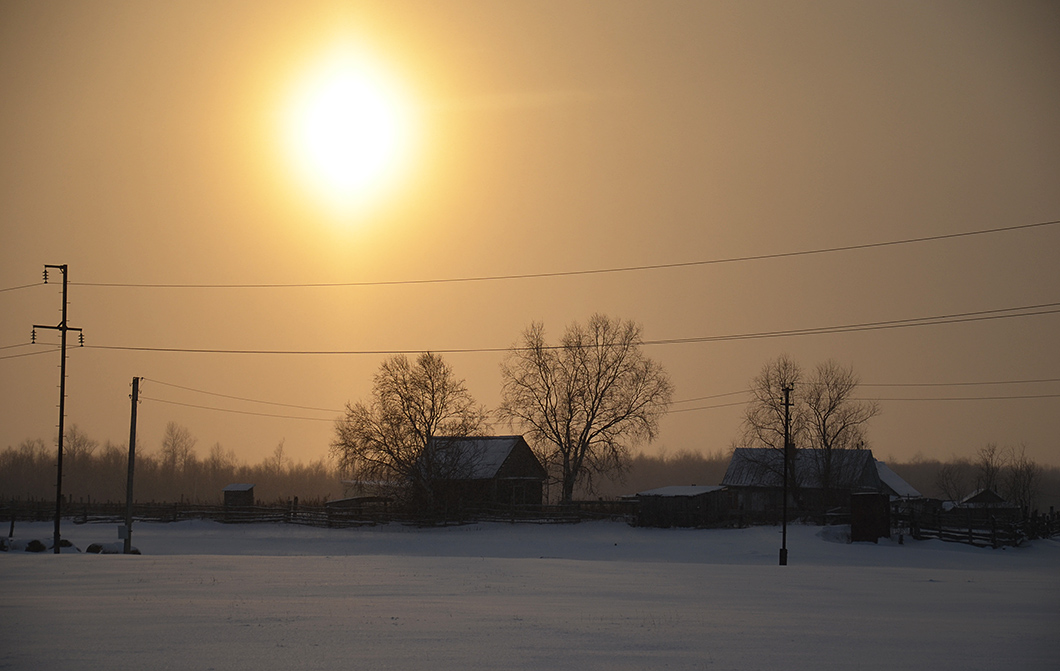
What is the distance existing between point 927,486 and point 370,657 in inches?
7659

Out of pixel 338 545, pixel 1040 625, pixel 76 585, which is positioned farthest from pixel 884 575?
pixel 338 545

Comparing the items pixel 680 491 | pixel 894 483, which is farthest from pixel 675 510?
pixel 894 483

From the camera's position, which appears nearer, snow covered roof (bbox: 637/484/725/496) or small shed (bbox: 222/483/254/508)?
snow covered roof (bbox: 637/484/725/496)

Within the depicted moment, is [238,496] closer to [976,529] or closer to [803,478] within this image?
[803,478]

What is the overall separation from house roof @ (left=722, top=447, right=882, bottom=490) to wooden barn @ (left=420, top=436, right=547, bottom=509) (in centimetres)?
1720

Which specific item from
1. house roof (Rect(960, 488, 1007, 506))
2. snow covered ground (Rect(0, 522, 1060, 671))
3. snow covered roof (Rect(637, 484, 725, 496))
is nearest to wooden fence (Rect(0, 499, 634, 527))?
snow covered roof (Rect(637, 484, 725, 496))

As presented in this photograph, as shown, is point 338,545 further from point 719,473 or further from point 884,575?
point 719,473

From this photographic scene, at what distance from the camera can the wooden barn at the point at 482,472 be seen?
62156 mm

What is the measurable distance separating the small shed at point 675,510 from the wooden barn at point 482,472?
8561 millimetres

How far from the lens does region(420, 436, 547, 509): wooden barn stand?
62156 mm

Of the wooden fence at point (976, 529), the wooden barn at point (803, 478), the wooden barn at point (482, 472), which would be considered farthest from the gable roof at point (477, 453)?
the wooden fence at point (976, 529)

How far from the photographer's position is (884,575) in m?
27.1

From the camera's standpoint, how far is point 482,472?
6506cm

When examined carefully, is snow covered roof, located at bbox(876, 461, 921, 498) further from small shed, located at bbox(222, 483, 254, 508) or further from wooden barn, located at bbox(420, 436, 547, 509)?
small shed, located at bbox(222, 483, 254, 508)
